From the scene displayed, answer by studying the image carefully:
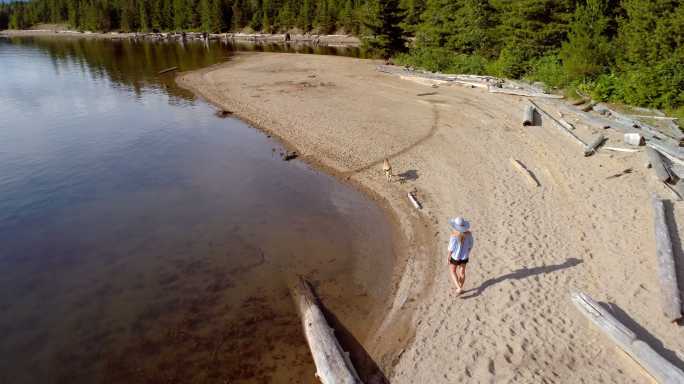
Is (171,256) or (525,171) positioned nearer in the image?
(171,256)

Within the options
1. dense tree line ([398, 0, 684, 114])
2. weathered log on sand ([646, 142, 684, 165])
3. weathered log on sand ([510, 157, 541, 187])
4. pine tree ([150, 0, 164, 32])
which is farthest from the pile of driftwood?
pine tree ([150, 0, 164, 32])

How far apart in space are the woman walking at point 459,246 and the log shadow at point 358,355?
285cm

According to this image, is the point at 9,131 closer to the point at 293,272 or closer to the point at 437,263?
the point at 293,272

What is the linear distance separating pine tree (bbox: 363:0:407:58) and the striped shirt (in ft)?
131

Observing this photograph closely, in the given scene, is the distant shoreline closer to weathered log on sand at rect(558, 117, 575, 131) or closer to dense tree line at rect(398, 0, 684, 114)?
dense tree line at rect(398, 0, 684, 114)

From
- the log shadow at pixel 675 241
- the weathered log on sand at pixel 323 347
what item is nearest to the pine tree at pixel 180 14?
the weathered log on sand at pixel 323 347

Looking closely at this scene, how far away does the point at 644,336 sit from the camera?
8.45 m

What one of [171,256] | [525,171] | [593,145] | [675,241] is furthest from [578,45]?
[171,256]

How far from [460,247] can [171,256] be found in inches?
358

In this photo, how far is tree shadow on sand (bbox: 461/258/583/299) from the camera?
10336 millimetres

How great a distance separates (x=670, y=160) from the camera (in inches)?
612

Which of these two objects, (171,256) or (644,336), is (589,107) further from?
(171,256)

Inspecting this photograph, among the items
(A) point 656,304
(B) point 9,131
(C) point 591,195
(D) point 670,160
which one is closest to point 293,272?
(A) point 656,304

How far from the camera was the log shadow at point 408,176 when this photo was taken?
17.4 meters
